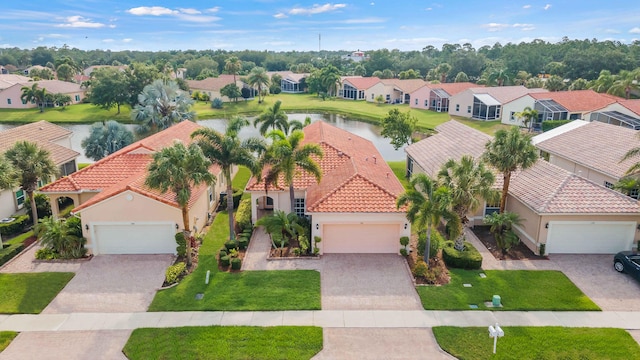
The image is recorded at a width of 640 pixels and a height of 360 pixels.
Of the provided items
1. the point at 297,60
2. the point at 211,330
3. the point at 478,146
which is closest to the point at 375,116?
the point at 478,146

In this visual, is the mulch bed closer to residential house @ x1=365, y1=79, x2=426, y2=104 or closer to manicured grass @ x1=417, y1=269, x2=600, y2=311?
manicured grass @ x1=417, y1=269, x2=600, y2=311

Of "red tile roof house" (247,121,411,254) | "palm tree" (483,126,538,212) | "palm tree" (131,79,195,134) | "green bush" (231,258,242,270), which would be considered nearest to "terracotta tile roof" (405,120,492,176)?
"palm tree" (483,126,538,212)

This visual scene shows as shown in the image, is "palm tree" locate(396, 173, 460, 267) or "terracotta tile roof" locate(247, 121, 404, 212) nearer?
"palm tree" locate(396, 173, 460, 267)

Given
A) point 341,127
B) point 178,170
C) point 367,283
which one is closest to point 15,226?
point 178,170

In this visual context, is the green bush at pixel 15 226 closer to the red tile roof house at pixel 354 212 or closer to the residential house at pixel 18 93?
the red tile roof house at pixel 354 212

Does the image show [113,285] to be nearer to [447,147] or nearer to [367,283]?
[367,283]

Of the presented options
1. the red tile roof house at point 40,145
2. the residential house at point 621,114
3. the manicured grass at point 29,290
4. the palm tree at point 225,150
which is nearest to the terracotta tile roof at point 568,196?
the palm tree at point 225,150

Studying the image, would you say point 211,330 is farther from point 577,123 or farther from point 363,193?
point 577,123

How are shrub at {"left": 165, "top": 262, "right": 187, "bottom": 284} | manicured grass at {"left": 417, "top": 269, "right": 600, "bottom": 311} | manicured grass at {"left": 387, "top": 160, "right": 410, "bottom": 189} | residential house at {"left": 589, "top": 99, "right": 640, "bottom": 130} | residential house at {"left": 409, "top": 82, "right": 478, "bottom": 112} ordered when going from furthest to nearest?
1. residential house at {"left": 409, "top": 82, "right": 478, "bottom": 112}
2. residential house at {"left": 589, "top": 99, "right": 640, "bottom": 130}
3. manicured grass at {"left": 387, "top": 160, "right": 410, "bottom": 189}
4. shrub at {"left": 165, "top": 262, "right": 187, "bottom": 284}
5. manicured grass at {"left": 417, "top": 269, "right": 600, "bottom": 311}
